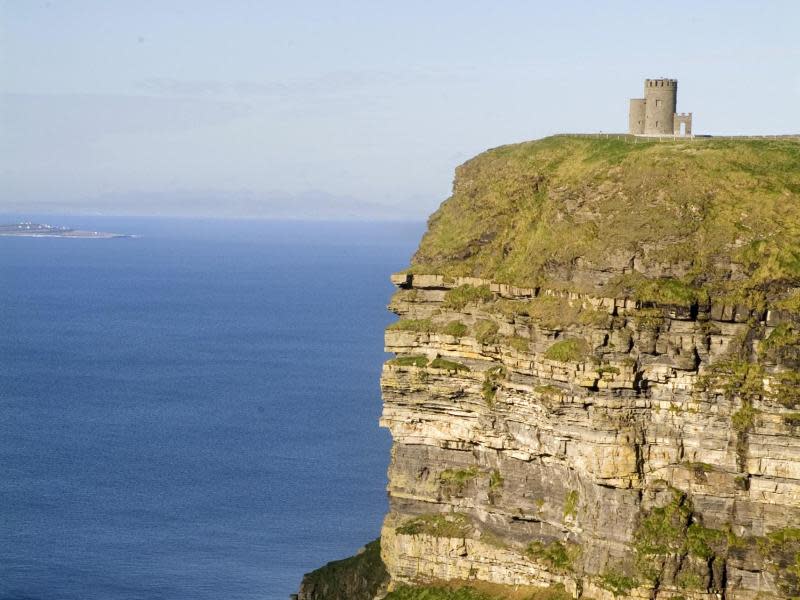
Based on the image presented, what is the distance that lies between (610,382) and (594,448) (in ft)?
8.12

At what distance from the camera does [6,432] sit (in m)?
106

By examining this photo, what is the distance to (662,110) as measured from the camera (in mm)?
65875

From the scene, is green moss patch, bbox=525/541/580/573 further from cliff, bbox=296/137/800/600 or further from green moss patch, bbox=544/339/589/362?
green moss patch, bbox=544/339/589/362

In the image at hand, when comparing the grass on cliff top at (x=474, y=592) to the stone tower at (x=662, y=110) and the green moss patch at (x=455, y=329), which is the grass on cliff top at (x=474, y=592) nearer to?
the green moss patch at (x=455, y=329)

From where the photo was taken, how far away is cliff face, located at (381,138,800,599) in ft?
169

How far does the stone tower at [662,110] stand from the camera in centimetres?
6575

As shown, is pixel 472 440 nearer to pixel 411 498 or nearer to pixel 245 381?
pixel 411 498

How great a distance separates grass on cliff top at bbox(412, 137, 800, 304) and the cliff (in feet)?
0.29

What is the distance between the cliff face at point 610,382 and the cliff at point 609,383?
0.07 m

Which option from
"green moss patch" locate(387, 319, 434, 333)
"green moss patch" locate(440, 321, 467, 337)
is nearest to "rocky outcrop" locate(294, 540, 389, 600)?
"green moss patch" locate(387, 319, 434, 333)

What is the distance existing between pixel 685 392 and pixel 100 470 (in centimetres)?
5164

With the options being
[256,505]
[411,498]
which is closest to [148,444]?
[256,505]

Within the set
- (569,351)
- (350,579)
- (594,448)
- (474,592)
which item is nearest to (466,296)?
(569,351)

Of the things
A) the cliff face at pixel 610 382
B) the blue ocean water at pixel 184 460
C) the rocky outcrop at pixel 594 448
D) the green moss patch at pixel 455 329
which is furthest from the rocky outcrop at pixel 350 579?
the green moss patch at pixel 455 329
